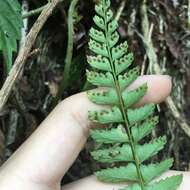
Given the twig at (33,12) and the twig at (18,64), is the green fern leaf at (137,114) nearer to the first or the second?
the twig at (18,64)

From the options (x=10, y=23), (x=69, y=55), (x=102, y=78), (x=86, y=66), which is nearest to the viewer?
(x=102, y=78)

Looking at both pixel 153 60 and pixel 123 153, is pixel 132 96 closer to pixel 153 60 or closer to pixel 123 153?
pixel 123 153

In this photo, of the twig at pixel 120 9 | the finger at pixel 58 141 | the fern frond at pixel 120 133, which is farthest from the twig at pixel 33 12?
the fern frond at pixel 120 133

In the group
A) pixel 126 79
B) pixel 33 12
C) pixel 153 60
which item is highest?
pixel 33 12

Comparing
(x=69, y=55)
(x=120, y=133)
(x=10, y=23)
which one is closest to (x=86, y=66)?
(x=69, y=55)

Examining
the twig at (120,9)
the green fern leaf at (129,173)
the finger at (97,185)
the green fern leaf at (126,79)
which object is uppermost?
the twig at (120,9)

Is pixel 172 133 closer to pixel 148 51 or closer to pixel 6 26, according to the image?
pixel 148 51
